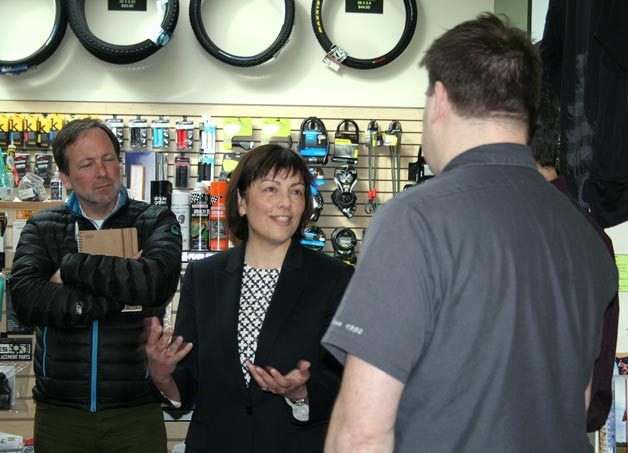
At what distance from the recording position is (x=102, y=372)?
2.72 m

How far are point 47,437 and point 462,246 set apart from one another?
2.13 metres

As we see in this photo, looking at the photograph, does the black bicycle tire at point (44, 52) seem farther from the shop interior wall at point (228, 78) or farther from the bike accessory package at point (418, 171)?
the bike accessory package at point (418, 171)

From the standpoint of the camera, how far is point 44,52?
4.34m

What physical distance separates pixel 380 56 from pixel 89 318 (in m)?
2.63

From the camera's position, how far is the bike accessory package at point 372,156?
4.36 m

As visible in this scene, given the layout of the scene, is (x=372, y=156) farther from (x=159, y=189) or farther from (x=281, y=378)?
(x=281, y=378)

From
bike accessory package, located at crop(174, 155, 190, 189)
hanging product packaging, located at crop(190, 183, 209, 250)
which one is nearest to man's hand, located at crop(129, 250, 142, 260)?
hanging product packaging, located at crop(190, 183, 209, 250)

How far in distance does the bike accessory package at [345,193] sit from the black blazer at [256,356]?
187 cm

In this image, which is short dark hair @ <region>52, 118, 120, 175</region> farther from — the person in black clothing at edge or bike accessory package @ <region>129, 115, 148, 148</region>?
the person in black clothing at edge

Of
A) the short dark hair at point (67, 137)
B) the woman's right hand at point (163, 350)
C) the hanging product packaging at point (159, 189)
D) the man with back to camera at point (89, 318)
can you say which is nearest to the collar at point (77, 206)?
the man with back to camera at point (89, 318)

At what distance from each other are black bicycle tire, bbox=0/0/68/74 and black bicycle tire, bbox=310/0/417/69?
155 cm

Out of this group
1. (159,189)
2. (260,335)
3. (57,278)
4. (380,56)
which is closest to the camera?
(260,335)

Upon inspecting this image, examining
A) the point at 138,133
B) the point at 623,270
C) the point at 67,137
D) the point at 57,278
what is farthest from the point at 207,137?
the point at 623,270

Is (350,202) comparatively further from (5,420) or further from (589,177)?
(5,420)
